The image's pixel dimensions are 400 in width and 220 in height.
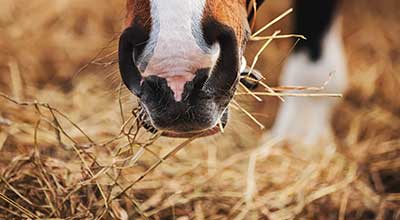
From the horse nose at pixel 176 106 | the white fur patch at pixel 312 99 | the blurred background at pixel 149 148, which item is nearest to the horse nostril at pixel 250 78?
the blurred background at pixel 149 148

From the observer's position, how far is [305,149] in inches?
99.2

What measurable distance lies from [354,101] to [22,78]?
118 cm

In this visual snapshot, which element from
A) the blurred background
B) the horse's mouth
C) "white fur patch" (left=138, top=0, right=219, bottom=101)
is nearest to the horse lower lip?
the horse's mouth

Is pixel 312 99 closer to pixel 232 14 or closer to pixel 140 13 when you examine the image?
pixel 232 14

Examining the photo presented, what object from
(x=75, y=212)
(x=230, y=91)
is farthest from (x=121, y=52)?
(x=75, y=212)

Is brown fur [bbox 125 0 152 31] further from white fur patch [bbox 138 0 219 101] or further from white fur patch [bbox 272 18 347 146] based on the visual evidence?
white fur patch [bbox 272 18 347 146]

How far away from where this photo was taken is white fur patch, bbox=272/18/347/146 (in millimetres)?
2656

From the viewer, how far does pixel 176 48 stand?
139 cm

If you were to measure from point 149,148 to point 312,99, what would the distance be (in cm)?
68

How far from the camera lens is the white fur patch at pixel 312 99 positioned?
8.71ft

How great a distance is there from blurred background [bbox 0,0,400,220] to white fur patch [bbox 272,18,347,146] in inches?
3.8

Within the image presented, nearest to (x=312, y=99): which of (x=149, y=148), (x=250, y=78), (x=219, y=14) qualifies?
(x=149, y=148)

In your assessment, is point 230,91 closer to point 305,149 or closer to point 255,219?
point 255,219

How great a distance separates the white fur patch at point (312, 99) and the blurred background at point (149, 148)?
10 centimetres
